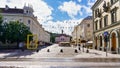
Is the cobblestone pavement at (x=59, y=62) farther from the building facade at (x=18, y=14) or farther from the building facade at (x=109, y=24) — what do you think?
the building facade at (x=18, y=14)

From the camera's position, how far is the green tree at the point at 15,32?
66200 millimetres

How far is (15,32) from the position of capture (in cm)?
6656

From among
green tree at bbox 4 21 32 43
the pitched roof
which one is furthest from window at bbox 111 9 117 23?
the pitched roof

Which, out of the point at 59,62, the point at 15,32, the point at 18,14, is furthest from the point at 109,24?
the point at 18,14

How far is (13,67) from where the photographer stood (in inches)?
752

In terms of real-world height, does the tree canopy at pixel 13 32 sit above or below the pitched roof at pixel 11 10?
below

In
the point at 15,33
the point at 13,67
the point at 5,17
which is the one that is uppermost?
the point at 5,17

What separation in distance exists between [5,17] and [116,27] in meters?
52.4

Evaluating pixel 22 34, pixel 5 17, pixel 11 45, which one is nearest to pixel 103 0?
pixel 22 34

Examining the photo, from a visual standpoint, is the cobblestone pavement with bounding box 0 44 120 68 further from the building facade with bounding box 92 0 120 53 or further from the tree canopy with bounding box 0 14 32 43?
the tree canopy with bounding box 0 14 32 43

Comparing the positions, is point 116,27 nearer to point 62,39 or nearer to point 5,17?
point 5,17

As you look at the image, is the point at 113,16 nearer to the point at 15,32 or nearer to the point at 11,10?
the point at 15,32

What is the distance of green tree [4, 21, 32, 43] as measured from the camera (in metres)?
66.2

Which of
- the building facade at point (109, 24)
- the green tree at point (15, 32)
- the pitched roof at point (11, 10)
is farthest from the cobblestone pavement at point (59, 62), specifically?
the pitched roof at point (11, 10)
